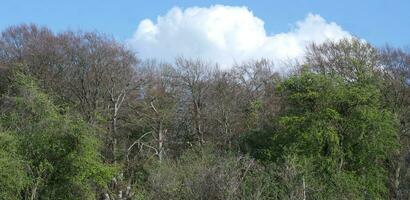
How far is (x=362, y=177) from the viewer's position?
34125mm

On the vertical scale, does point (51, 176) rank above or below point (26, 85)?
below

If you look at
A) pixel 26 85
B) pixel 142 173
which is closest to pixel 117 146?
pixel 142 173

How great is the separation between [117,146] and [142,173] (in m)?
3.15

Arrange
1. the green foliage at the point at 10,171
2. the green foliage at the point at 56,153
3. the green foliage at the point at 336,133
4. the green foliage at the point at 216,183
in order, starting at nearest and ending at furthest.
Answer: the green foliage at the point at 216,183, the green foliage at the point at 10,171, the green foliage at the point at 56,153, the green foliage at the point at 336,133

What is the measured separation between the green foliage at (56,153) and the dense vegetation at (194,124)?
5 cm

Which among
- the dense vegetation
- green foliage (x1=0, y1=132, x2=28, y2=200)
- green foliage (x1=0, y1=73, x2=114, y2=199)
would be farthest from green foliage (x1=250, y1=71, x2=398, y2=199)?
green foliage (x1=0, y1=132, x2=28, y2=200)

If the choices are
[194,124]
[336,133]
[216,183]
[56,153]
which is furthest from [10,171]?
[194,124]

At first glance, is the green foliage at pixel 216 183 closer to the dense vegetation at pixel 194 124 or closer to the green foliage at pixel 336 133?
the dense vegetation at pixel 194 124

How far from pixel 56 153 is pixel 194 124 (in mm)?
17842

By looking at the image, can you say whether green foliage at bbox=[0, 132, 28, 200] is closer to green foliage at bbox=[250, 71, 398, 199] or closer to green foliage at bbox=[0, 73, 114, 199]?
green foliage at bbox=[0, 73, 114, 199]

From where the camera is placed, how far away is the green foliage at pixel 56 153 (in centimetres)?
3030

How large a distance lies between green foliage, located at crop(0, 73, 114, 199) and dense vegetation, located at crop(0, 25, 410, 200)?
0.05 meters

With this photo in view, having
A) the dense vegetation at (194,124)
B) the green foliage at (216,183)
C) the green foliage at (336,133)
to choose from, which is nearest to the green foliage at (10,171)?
the dense vegetation at (194,124)

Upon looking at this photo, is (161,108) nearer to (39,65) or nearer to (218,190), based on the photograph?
(39,65)
